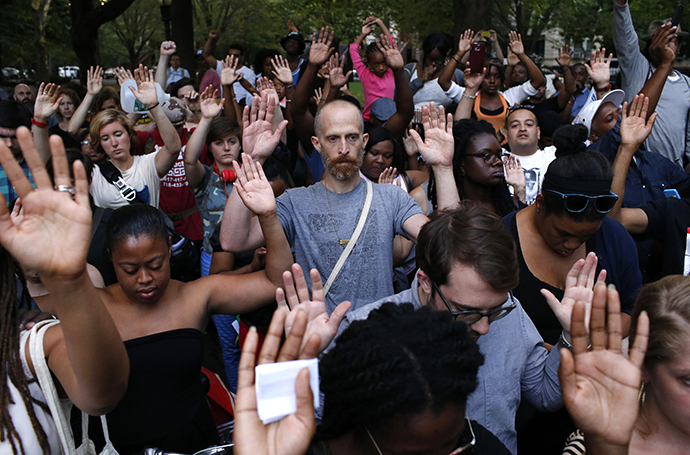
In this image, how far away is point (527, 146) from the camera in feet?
15.5

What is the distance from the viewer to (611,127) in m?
4.92

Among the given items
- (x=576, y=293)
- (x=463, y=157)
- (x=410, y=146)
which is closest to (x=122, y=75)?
(x=410, y=146)

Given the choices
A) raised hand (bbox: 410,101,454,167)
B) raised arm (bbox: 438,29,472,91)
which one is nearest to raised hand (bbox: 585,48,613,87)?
raised arm (bbox: 438,29,472,91)

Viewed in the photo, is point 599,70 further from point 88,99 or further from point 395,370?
point 88,99

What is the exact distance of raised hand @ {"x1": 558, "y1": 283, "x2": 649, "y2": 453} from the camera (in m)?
1.54

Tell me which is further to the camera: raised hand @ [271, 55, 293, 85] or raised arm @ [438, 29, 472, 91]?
raised arm @ [438, 29, 472, 91]

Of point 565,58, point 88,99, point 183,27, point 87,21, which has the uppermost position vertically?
point 87,21

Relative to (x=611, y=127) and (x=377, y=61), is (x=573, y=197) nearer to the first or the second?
(x=611, y=127)

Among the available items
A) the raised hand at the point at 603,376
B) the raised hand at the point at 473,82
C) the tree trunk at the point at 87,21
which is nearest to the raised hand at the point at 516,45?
the raised hand at the point at 473,82

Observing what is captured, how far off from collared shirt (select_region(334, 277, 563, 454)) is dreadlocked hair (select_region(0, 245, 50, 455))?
3.71 feet

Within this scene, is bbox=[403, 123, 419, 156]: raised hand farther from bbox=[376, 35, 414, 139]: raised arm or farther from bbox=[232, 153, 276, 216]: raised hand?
bbox=[232, 153, 276, 216]: raised hand

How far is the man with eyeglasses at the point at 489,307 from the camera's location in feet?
6.63

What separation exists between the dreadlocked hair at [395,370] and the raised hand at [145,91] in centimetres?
400

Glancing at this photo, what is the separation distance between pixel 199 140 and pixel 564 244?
3010mm
